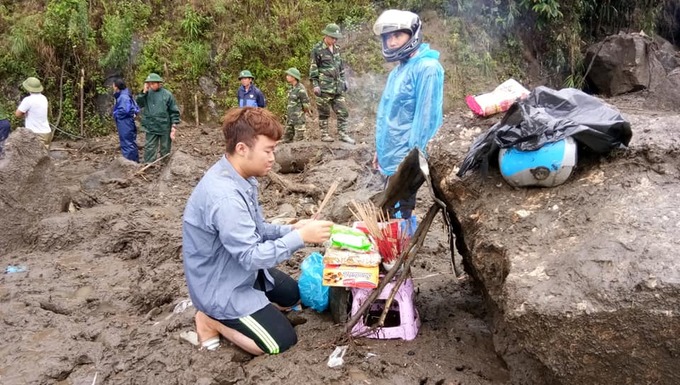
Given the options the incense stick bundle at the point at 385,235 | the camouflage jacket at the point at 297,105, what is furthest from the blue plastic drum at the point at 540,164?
the camouflage jacket at the point at 297,105

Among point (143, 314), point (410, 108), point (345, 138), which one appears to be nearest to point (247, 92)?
point (345, 138)

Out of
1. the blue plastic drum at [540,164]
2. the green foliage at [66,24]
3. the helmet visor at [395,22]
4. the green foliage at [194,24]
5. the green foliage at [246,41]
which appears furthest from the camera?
the green foliage at [194,24]

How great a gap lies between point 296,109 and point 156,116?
2.42 metres

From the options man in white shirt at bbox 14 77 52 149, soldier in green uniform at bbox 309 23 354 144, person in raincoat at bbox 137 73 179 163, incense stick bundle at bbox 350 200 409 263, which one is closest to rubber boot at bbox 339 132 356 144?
soldier in green uniform at bbox 309 23 354 144

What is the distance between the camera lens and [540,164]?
2.68 m

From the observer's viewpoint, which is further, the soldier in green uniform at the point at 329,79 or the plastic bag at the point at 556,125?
the soldier in green uniform at the point at 329,79

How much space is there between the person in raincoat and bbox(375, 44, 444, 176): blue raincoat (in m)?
6.03

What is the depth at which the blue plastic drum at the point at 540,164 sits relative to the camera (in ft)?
8.62

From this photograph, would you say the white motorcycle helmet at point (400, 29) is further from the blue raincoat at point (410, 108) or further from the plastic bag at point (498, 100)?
the plastic bag at point (498, 100)

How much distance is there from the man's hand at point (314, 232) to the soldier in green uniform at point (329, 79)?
6796mm

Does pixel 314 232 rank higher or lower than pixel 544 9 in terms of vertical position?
higher

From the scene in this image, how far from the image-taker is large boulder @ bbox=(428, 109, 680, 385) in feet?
7.16

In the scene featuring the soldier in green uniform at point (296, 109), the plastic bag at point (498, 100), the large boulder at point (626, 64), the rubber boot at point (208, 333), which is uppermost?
the plastic bag at point (498, 100)

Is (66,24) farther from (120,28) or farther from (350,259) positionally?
(350,259)
